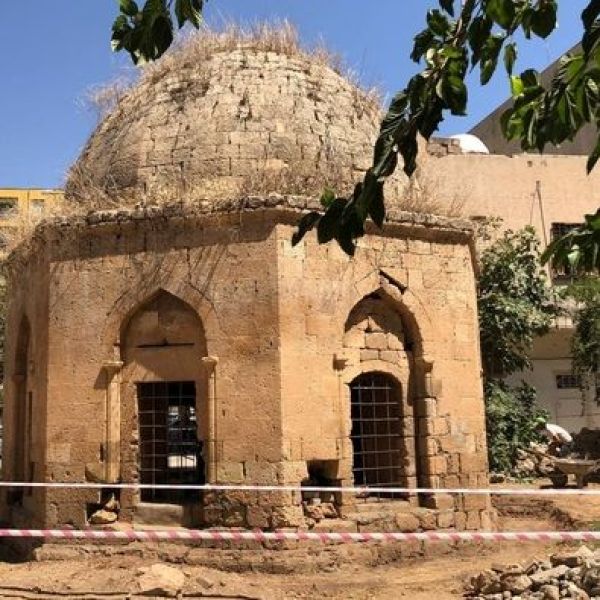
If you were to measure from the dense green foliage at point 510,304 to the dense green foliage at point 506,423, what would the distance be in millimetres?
633

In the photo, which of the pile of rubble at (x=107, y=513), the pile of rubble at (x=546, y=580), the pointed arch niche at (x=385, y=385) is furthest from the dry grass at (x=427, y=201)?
the pile of rubble at (x=107, y=513)

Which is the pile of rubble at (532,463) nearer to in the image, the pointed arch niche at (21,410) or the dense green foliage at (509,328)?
the dense green foliage at (509,328)

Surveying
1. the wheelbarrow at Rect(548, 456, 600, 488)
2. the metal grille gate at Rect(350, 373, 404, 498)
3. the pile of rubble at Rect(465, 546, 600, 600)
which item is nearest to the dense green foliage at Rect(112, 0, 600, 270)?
the pile of rubble at Rect(465, 546, 600, 600)

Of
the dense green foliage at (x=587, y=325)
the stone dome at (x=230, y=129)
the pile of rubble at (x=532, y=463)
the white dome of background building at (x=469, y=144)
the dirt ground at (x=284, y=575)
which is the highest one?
the white dome of background building at (x=469, y=144)

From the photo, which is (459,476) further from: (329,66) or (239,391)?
(329,66)

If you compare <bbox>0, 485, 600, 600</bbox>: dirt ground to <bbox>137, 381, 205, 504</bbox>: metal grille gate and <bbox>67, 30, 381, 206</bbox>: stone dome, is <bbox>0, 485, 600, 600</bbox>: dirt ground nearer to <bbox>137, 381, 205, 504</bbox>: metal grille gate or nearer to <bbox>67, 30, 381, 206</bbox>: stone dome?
<bbox>137, 381, 205, 504</bbox>: metal grille gate

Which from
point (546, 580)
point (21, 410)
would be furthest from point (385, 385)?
point (21, 410)

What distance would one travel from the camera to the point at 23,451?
10406mm

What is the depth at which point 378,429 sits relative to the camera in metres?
9.35

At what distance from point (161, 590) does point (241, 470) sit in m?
1.69

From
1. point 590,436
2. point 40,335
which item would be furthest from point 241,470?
point 590,436

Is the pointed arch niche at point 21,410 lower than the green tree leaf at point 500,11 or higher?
lower

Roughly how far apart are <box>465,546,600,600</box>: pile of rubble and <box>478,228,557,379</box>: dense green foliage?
29.2ft

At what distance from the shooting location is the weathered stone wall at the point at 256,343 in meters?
8.09
